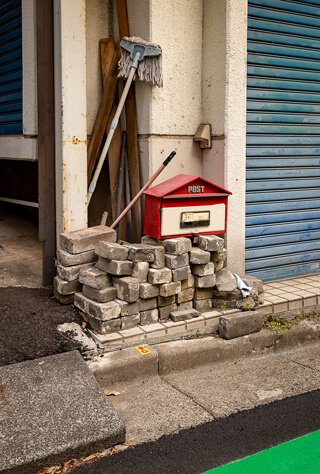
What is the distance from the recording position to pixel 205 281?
512 cm

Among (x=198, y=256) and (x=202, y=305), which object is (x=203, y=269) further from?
(x=202, y=305)

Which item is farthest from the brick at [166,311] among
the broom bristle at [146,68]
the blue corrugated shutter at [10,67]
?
the blue corrugated shutter at [10,67]

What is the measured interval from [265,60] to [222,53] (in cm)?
72

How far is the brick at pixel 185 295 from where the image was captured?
5.07 metres

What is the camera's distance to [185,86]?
593 cm

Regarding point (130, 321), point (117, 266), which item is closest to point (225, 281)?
point (130, 321)

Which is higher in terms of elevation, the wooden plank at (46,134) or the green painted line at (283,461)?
the wooden plank at (46,134)

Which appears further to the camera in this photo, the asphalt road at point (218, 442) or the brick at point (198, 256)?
the brick at point (198, 256)

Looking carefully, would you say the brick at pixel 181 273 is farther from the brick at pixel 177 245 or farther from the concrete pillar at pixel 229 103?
the concrete pillar at pixel 229 103

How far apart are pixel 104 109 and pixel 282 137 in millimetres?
2407

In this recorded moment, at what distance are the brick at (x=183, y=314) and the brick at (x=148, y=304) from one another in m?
0.23

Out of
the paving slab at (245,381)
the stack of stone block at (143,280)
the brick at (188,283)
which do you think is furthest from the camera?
the brick at (188,283)

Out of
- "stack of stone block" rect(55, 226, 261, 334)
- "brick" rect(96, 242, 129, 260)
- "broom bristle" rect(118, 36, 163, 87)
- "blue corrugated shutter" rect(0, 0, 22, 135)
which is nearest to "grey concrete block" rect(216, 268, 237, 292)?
"stack of stone block" rect(55, 226, 261, 334)

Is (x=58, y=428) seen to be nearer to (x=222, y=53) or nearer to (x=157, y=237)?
(x=157, y=237)
